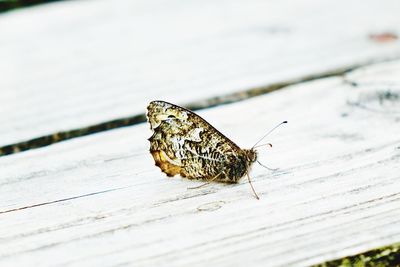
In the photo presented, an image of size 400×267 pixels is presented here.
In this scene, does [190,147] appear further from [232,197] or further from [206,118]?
[232,197]

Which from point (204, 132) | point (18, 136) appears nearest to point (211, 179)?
point (204, 132)

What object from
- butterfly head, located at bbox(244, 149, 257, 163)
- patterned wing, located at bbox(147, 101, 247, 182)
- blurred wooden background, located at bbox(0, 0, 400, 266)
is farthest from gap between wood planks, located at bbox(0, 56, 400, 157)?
butterfly head, located at bbox(244, 149, 257, 163)

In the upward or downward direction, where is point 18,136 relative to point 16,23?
downward

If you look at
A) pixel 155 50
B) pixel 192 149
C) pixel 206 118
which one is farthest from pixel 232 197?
pixel 155 50

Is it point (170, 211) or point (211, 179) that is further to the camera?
point (211, 179)

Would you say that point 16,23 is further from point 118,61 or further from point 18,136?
point 18,136

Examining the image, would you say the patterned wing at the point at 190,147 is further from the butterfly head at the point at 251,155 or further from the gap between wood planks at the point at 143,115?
the gap between wood planks at the point at 143,115

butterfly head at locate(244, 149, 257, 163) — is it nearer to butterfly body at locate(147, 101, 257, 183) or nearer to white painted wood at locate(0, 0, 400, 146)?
butterfly body at locate(147, 101, 257, 183)

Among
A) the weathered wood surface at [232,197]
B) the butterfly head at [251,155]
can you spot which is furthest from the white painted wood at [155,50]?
the butterfly head at [251,155]
